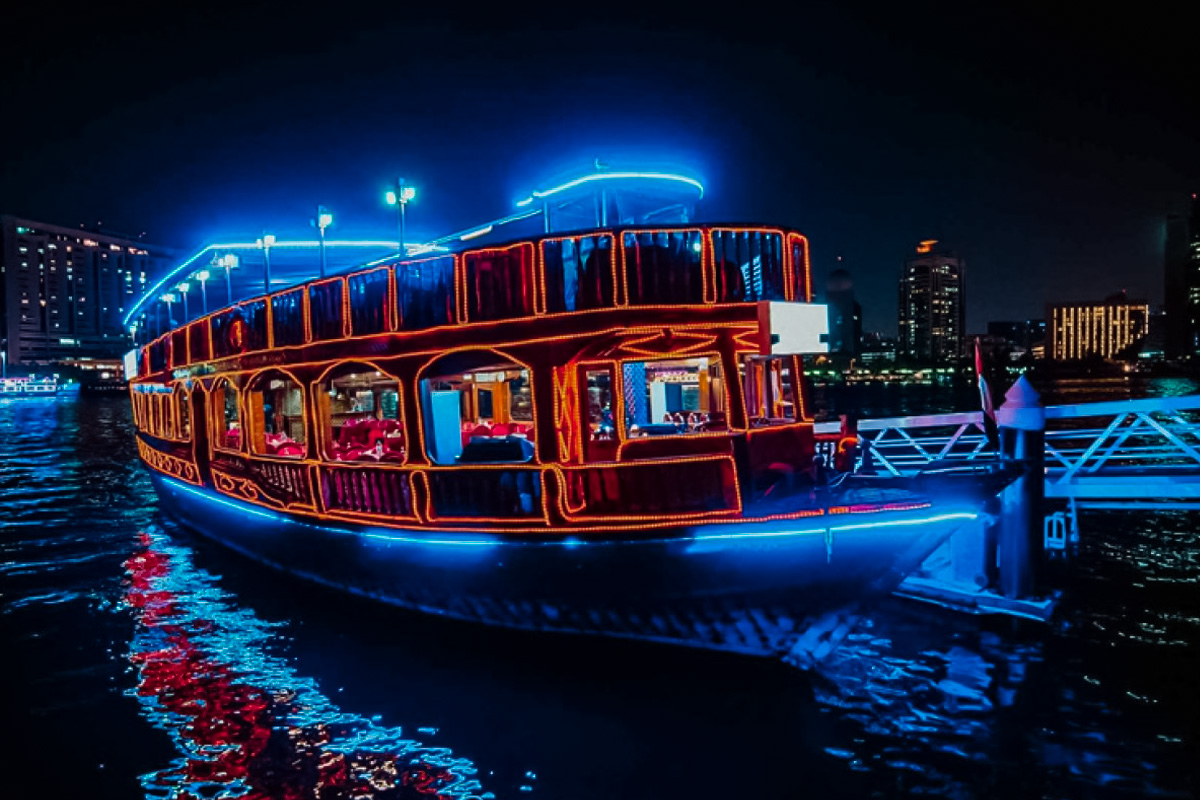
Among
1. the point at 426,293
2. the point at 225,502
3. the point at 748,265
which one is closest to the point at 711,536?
the point at 748,265

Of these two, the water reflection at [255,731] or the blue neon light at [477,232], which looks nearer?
the water reflection at [255,731]

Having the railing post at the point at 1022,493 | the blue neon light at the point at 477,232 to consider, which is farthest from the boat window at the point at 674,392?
the blue neon light at the point at 477,232

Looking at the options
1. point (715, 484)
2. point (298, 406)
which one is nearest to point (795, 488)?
point (715, 484)

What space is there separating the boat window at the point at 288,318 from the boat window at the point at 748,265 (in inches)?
255

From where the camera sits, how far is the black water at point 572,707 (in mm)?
7207

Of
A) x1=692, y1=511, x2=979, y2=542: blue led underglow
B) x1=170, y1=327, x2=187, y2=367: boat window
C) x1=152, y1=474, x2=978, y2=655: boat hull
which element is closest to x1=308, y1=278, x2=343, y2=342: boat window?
x1=152, y1=474, x2=978, y2=655: boat hull

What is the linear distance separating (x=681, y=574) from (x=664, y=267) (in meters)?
3.32

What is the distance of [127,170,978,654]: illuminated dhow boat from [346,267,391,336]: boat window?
0.04m

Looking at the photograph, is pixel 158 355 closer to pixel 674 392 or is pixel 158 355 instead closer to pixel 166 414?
pixel 166 414

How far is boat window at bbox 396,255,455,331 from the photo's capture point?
32.1 ft

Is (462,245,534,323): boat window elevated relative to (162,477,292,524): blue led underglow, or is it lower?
elevated

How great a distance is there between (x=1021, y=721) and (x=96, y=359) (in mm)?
186822

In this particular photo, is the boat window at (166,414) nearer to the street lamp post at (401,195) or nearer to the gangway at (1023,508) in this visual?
the street lamp post at (401,195)

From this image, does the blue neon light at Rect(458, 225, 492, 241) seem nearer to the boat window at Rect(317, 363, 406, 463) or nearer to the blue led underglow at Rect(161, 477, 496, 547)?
the boat window at Rect(317, 363, 406, 463)
